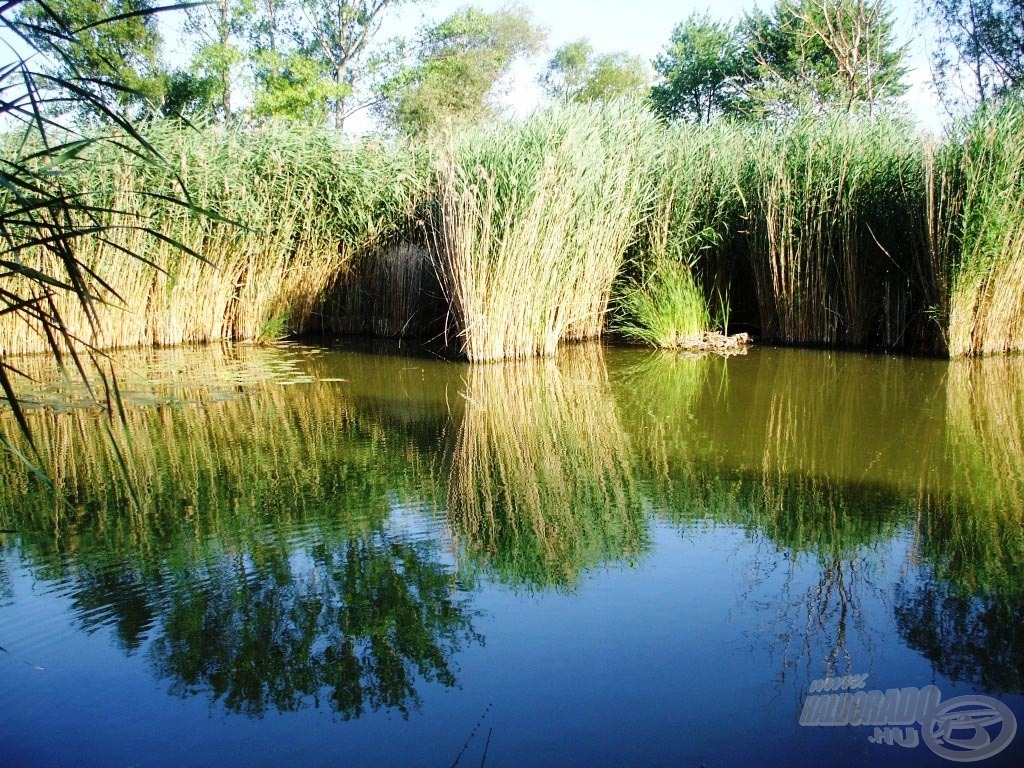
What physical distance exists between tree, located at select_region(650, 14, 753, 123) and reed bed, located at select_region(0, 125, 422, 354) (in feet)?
67.7

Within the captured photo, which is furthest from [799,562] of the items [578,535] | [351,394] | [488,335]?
[488,335]

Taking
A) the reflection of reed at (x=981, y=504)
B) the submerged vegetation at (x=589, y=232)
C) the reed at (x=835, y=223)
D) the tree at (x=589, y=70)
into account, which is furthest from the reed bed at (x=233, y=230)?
the tree at (x=589, y=70)

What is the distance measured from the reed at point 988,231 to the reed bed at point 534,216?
9.83ft

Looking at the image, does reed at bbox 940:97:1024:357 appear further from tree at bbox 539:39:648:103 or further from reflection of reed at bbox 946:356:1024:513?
tree at bbox 539:39:648:103

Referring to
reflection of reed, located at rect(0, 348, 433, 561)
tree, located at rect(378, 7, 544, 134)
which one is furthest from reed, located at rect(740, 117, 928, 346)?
tree, located at rect(378, 7, 544, 134)

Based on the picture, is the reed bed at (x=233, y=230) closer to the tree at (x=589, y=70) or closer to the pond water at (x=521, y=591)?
the pond water at (x=521, y=591)

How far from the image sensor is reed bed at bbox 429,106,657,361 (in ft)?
27.3

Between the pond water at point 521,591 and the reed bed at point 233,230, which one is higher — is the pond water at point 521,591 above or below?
below

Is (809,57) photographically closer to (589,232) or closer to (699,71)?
(699,71)

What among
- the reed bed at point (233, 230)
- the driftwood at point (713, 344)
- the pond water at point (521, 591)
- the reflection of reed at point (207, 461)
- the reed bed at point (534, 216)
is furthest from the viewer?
the driftwood at point (713, 344)

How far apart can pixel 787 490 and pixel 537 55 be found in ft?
122

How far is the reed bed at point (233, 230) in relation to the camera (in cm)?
934

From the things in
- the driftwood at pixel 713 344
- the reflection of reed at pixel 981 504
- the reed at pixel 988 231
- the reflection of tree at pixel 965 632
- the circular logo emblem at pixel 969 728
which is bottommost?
the circular logo emblem at pixel 969 728

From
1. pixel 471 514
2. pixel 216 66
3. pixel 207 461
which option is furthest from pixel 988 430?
pixel 216 66
